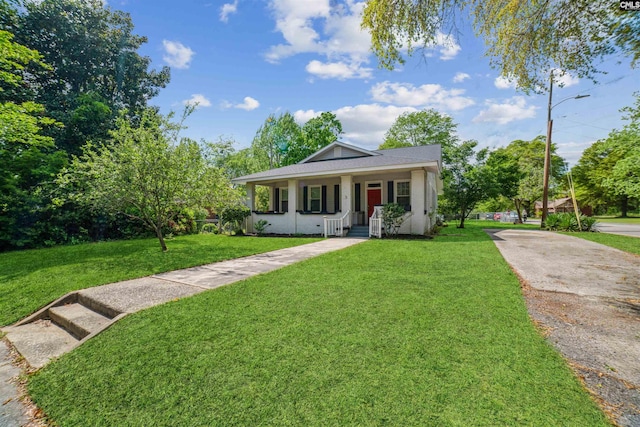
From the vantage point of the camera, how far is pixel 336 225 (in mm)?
11648

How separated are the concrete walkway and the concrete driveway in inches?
170

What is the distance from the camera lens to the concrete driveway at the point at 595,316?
1953 mm

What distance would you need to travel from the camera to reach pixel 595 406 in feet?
5.64

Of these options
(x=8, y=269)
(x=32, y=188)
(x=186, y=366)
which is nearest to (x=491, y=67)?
(x=186, y=366)

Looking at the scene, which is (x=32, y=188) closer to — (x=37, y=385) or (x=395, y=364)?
(x=37, y=385)

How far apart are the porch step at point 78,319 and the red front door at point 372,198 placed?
11589 mm

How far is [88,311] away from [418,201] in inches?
413

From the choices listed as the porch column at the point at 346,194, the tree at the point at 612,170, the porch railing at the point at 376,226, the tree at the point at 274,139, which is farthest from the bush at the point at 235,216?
the tree at the point at 612,170

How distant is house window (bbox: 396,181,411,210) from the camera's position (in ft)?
41.8

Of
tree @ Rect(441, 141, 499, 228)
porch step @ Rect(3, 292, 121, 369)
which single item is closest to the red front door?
tree @ Rect(441, 141, 499, 228)

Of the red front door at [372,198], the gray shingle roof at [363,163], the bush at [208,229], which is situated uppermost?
the gray shingle roof at [363,163]

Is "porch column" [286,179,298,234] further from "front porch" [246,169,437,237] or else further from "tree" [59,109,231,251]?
"tree" [59,109,231,251]

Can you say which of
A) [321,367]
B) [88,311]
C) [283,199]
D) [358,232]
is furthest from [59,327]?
[283,199]

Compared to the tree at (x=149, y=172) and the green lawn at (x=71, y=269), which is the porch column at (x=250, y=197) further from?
the green lawn at (x=71, y=269)
